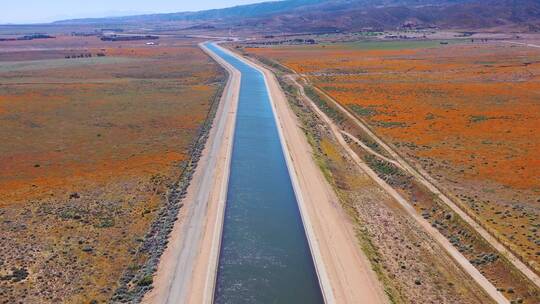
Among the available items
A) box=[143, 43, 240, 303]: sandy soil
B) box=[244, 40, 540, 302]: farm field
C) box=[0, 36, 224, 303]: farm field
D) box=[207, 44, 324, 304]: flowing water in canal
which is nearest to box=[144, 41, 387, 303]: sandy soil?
box=[143, 43, 240, 303]: sandy soil

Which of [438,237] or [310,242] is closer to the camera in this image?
[310,242]

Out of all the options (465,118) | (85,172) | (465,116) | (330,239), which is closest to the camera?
(330,239)

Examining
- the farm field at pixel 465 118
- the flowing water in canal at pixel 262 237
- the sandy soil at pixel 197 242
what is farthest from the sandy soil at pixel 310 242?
the farm field at pixel 465 118

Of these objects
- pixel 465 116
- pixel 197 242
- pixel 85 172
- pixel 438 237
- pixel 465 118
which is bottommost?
pixel 438 237

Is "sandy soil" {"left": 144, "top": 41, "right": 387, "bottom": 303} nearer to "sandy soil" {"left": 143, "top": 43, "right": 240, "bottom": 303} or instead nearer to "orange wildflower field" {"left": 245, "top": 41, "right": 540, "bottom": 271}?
"sandy soil" {"left": 143, "top": 43, "right": 240, "bottom": 303}

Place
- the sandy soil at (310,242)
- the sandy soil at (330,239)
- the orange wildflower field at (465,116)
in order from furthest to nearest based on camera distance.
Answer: the orange wildflower field at (465,116)
the sandy soil at (330,239)
the sandy soil at (310,242)

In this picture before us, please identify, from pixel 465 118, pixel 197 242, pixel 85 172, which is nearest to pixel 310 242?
pixel 197 242

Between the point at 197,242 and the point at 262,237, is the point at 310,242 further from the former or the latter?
the point at 197,242

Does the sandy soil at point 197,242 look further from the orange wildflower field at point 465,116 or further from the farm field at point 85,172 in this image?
the orange wildflower field at point 465,116
